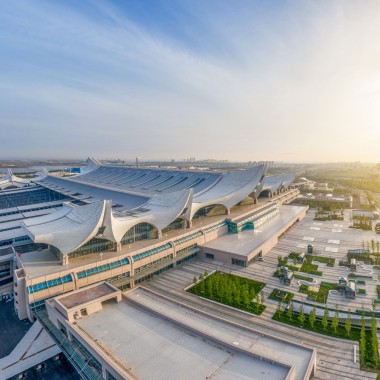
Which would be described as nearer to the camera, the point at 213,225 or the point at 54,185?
the point at 213,225

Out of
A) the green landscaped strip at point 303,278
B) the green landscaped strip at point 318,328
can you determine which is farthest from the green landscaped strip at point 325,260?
the green landscaped strip at point 318,328

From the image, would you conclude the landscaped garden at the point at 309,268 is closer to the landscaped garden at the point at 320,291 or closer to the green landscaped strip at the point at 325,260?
the green landscaped strip at the point at 325,260

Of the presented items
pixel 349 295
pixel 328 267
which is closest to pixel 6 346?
pixel 349 295

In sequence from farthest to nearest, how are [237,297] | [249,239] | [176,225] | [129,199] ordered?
1. [129,199]
2. [249,239]
3. [176,225]
4. [237,297]

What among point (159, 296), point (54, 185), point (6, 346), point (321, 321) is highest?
point (54, 185)

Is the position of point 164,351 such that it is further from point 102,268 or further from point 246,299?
point 102,268

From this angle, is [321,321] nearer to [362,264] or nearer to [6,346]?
[362,264]

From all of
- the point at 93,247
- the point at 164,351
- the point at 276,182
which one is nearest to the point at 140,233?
the point at 93,247

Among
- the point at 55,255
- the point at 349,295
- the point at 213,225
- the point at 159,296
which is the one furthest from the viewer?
the point at 213,225
